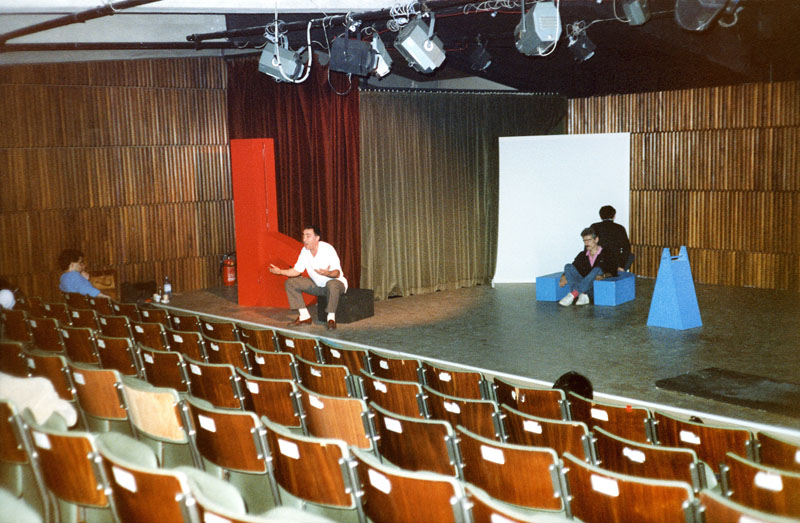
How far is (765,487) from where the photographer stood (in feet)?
9.86

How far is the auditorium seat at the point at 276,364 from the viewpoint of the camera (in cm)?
524

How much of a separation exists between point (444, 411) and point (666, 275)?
5.15 m

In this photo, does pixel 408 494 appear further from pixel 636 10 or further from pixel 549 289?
pixel 549 289

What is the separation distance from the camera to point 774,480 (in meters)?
2.96

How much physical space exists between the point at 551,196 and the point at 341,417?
29.1 feet

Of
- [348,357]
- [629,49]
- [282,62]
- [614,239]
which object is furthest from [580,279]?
[348,357]

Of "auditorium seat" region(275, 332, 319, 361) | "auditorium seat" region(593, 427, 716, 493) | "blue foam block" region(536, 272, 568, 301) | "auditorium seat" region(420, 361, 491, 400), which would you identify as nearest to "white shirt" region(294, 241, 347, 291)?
"auditorium seat" region(275, 332, 319, 361)

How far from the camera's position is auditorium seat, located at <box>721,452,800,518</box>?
115 inches

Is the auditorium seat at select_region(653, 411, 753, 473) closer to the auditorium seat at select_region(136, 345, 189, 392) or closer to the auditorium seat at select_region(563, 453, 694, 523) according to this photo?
the auditorium seat at select_region(563, 453, 694, 523)

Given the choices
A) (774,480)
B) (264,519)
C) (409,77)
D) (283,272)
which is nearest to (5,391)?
(264,519)

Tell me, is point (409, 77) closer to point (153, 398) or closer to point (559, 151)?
point (559, 151)

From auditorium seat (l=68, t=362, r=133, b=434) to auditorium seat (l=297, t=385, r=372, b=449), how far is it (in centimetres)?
102

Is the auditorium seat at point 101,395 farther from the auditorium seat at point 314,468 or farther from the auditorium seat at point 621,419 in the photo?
the auditorium seat at point 621,419

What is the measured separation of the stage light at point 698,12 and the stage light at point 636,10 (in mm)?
572
